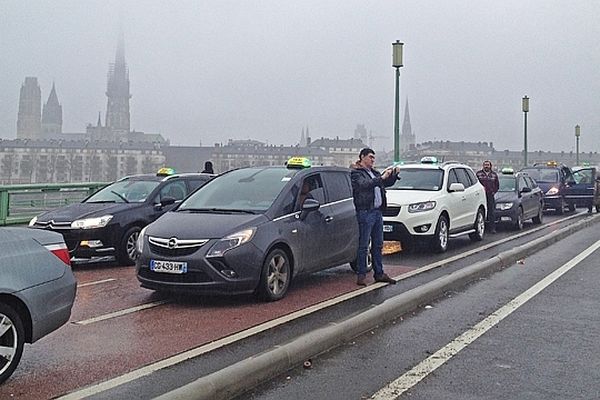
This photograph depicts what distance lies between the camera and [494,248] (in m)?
13.2

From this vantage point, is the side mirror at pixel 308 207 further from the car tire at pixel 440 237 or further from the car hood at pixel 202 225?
the car tire at pixel 440 237

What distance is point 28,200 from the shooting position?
1548 cm

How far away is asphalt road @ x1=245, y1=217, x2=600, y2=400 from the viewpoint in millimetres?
4785

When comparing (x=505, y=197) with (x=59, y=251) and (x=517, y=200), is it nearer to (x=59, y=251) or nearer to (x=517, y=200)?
(x=517, y=200)

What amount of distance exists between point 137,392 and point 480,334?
3412 mm

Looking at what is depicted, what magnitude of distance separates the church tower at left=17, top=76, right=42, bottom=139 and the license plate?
20.6 meters

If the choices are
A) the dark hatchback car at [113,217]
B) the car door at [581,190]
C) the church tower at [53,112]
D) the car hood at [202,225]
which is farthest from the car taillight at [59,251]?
the church tower at [53,112]

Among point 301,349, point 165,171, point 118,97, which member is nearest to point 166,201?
point 165,171

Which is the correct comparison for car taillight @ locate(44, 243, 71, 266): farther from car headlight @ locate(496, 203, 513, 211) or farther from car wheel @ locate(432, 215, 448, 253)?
car headlight @ locate(496, 203, 513, 211)

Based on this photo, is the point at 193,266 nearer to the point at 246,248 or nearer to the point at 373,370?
the point at 246,248

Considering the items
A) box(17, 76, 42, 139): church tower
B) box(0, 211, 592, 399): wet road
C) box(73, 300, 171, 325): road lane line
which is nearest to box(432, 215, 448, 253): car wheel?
box(0, 211, 592, 399): wet road

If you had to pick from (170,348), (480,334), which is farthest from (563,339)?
(170,348)

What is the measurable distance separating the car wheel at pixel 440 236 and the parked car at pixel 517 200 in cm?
478

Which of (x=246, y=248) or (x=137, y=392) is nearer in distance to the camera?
(x=137, y=392)
